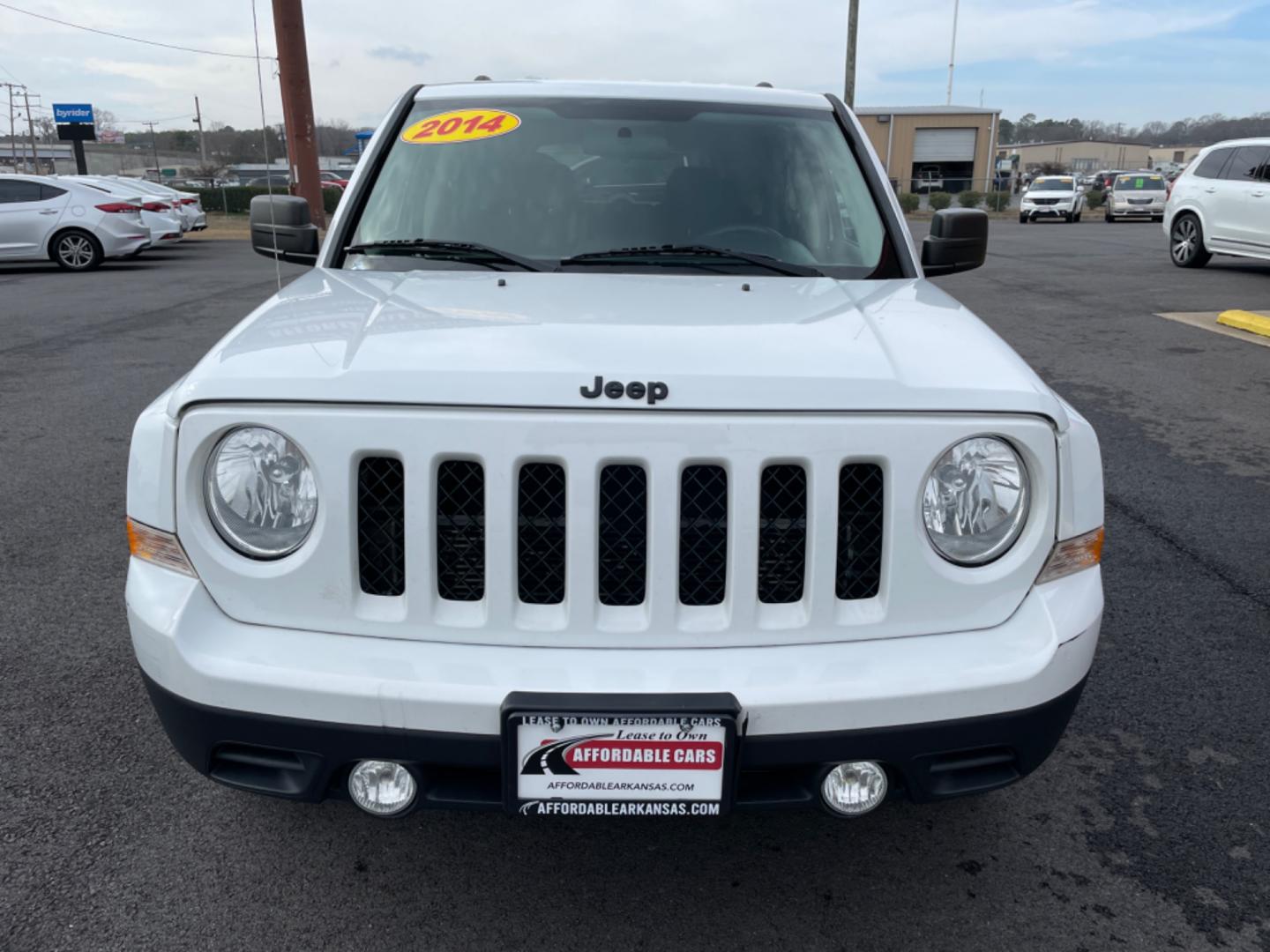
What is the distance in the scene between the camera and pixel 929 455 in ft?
6.31

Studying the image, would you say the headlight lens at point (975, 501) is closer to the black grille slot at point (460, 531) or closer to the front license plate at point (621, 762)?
the front license plate at point (621, 762)

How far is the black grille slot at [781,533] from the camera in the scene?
194 centimetres

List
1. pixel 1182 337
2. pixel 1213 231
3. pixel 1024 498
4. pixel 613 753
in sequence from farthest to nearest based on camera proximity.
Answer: pixel 1213 231 < pixel 1182 337 < pixel 1024 498 < pixel 613 753

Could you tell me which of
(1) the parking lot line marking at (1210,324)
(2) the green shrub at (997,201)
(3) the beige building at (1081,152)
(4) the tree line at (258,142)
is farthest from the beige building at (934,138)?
(4) the tree line at (258,142)

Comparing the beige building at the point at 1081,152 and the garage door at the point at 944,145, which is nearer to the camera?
the garage door at the point at 944,145

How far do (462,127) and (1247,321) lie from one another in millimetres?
8872

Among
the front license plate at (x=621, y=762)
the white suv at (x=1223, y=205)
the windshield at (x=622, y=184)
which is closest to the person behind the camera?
the front license plate at (x=621, y=762)

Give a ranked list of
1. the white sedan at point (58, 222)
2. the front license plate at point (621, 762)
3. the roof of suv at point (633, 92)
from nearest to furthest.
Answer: the front license plate at point (621, 762) → the roof of suv at point (633, 92) → the white sedan at point (58, 222)

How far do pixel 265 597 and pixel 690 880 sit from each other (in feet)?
3.68

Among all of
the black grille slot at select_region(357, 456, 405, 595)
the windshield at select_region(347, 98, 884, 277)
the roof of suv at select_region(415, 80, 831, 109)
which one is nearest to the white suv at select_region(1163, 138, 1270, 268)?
the roof of suv at select_region(415, 80, 831, 109)

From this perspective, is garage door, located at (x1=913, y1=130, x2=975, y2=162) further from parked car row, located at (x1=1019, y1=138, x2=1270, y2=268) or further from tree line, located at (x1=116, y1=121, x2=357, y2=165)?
tree line, located at (x1=116, y1=121, x2=357, y2=165)

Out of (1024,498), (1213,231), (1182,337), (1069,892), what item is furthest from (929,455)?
(1213,231)

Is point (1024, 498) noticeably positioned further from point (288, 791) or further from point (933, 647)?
point (288, 791)

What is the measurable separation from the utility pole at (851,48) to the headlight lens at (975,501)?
26500 millimetres
